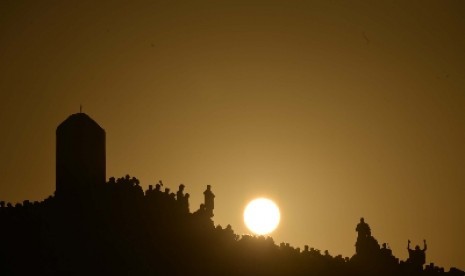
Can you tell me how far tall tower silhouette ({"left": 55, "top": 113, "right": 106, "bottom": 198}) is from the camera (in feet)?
236

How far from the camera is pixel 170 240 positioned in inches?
2687

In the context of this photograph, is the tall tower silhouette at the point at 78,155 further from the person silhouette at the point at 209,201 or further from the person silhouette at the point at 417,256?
the person silhouette at the point at 417,256

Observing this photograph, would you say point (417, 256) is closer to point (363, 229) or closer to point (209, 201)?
point (363, 229)

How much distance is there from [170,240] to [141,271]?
5.30 meters

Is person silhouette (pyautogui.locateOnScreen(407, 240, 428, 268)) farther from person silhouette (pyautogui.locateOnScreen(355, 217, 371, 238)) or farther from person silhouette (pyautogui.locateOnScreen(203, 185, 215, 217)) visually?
person silhouette (pyautogui.locateOnScreen(203, 185, 215, 217))

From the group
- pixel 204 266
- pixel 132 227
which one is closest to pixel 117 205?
pixel 132 227

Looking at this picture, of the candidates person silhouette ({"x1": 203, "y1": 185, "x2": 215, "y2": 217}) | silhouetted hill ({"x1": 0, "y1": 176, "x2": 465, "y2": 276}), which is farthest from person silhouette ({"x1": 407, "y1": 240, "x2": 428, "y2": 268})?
person silhouette ({"x1": 203, "y1": 185, "x2": 215, "y2": 217})

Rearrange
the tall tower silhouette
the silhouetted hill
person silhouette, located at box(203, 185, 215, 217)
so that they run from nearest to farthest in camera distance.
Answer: the silhouetted hill < the tall tower silhouette < person silhouette, located at box(203, 185, 215, 217)

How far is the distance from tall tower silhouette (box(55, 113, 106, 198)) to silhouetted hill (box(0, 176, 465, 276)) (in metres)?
1.40

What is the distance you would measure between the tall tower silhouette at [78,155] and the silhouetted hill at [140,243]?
1396mm

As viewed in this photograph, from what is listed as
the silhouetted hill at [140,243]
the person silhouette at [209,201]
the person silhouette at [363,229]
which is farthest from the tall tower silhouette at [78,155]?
the person silhouette at [363,229]

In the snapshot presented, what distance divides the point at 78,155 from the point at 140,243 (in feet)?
29.5

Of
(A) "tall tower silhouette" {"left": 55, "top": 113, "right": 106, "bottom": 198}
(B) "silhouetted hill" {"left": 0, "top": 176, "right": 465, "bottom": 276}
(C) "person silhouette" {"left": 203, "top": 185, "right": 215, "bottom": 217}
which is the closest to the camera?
(B) "silhouetted hill" {"left": 0, "top": 176, "right": 465, "bottom": 276}

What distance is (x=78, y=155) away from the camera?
72.8m
